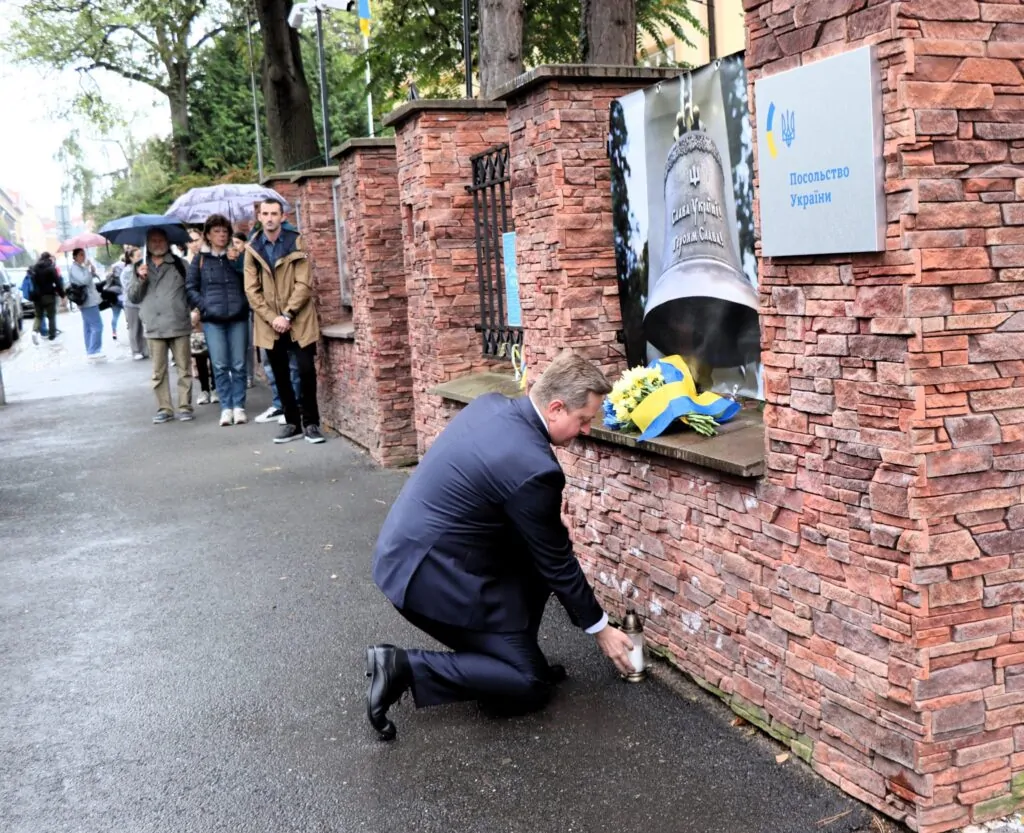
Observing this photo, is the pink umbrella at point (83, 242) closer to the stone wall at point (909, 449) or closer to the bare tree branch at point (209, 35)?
the bare tree branch at point (209, 35)

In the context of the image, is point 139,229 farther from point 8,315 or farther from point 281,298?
point 8,315

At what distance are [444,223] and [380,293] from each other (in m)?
1.82

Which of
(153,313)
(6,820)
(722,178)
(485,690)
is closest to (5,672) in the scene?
(6,820)

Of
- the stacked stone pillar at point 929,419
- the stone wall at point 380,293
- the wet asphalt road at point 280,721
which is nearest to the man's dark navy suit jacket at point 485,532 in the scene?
the wet asphalt road at point 280,721

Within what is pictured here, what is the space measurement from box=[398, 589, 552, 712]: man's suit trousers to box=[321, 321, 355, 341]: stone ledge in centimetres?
676

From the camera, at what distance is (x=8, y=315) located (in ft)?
98.2

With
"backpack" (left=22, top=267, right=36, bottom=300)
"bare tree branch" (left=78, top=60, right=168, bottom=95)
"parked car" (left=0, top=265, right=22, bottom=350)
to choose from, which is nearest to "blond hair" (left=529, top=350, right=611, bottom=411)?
"backpack" (left=22, top=267, right=36, bottom=300)

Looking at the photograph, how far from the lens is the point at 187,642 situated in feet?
19.9

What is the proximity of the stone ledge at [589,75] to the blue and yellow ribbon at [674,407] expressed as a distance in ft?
5.40

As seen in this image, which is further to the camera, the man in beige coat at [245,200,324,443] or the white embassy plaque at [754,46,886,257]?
the man in beige coat at [245,200,324,443]

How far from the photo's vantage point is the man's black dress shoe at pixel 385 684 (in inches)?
184

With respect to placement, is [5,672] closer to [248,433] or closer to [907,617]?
[907,617]

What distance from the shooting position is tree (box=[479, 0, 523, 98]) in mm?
10469

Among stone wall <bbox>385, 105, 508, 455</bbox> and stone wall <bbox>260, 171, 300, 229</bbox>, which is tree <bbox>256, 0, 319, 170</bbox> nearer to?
stone wall <bbox>260, 171, 300, 229</bbox>
